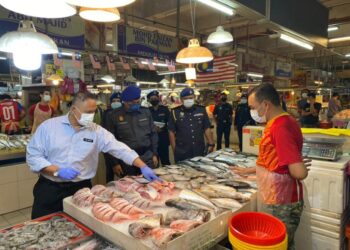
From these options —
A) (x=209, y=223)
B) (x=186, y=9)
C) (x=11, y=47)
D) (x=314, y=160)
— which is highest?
(x=186, y=9)

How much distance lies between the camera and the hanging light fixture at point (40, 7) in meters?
1.89

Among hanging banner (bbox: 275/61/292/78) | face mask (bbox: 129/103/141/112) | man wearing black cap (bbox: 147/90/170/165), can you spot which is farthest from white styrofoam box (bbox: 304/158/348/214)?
hanging banner (bbox: 275/61/292/78)

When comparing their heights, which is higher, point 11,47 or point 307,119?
point 11,47

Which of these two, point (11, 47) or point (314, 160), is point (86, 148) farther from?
point (314, 160)

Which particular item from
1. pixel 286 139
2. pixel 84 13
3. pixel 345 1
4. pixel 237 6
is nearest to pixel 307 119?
pixel 345 1

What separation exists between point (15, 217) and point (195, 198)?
3.92 meters

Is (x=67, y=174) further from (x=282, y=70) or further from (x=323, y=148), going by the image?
(x=282, y=70)

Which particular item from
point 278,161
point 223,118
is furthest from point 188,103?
point 223,118

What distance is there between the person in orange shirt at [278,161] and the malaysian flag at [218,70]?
7.52 metres

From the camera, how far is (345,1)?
8.19m

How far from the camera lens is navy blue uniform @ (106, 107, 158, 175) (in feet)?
12.9

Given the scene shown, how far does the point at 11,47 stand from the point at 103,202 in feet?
7.00

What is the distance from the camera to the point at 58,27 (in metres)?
5.38

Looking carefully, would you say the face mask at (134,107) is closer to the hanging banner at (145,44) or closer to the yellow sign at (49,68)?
the hanging banner at (145,44)
